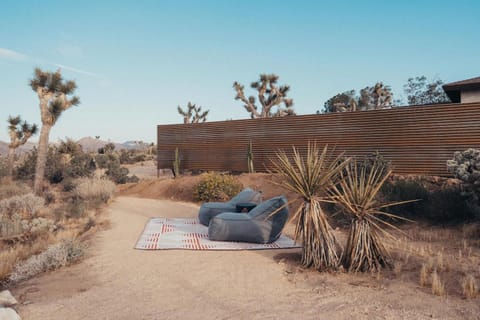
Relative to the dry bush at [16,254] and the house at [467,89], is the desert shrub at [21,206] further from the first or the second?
the house at [467,89]

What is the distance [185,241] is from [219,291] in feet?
8.58

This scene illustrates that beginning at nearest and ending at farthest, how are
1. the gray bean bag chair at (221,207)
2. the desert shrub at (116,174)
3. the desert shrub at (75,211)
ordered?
1. the gray bean bag chair at (221,207)
2. the desert shrub at (75,211)
3. the desert shrub at (116,174)

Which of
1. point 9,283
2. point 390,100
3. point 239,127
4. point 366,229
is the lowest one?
point 9,283

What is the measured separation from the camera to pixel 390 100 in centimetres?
3066

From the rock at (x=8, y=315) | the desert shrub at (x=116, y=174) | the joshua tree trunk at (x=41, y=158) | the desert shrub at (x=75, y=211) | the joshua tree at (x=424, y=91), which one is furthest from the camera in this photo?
the joshua tree at (x=424, y=91)

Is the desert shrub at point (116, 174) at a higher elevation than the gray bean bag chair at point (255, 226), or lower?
higher

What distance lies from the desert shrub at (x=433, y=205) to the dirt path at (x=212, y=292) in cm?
353

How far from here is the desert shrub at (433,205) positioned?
7102mm

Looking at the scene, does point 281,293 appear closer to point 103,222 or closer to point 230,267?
point 230,267

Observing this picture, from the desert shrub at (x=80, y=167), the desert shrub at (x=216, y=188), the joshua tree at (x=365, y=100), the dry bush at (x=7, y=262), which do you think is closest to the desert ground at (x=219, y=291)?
the dry bush at (x=7, y=262)

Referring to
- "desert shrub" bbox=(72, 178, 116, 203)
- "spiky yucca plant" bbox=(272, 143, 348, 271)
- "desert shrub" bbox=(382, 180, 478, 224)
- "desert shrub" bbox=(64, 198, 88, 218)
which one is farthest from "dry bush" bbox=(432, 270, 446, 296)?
"desert shrub" bbox=(72, 178, 116, 203)

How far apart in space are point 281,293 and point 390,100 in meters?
29.9

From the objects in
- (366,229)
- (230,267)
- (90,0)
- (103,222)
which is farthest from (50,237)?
(90,0)

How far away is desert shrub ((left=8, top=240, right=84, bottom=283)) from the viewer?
15.2ft
